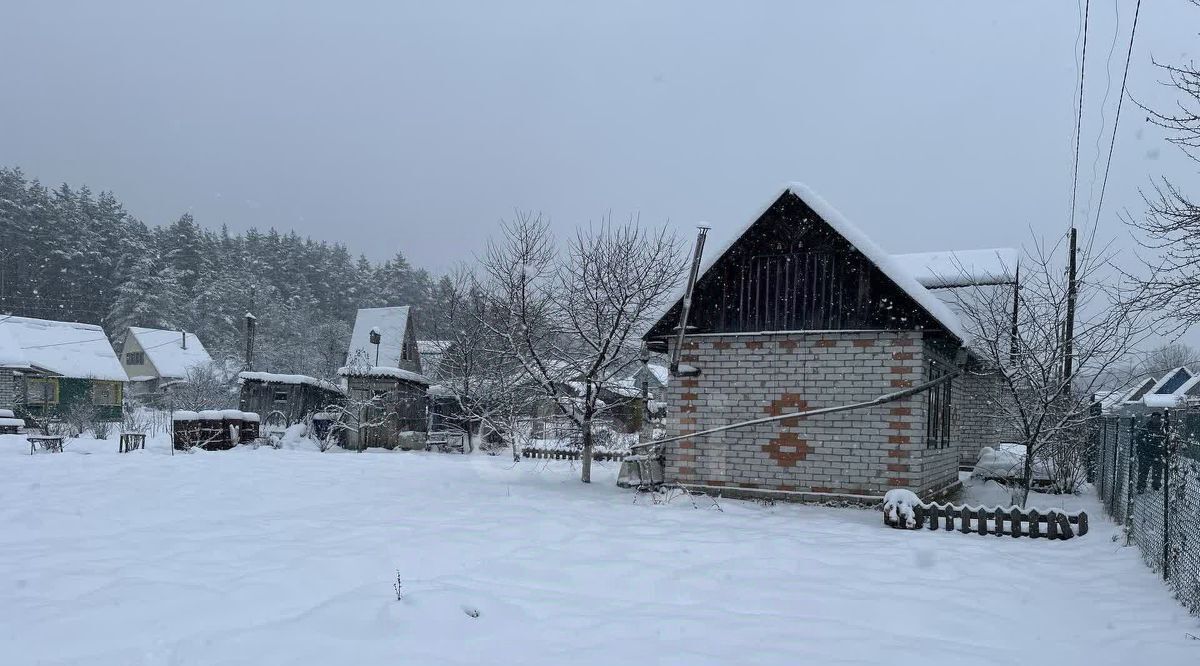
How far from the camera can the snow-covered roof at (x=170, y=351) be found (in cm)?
4338

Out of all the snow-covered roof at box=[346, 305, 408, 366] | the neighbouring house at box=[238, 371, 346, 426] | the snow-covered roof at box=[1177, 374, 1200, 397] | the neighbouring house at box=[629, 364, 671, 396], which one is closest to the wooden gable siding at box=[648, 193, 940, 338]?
the neighbouring house at box=[629, 364, 671, 396]

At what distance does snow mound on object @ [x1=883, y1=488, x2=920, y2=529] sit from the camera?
8.43 m

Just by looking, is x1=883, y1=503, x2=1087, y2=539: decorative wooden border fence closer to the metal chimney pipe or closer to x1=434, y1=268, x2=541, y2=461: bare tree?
the metal chimney pipe

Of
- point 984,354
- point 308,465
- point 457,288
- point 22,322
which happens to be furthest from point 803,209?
point 22,322

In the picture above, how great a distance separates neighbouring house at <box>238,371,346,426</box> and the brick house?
72.5 feet

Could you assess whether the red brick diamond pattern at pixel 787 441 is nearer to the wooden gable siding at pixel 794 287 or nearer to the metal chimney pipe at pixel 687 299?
the wooden gable siding at pixel 794 287

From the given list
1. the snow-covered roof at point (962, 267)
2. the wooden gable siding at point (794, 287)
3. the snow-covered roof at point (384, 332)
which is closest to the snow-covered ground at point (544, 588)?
the wooden gable siding at point (794, 287)

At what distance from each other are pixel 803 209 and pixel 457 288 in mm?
15792

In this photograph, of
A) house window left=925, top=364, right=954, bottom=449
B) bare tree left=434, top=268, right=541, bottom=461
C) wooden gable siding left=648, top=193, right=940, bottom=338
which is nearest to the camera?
wooden gable siding left=648, top=193, right=940, bottom=338

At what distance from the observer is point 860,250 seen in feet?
32.0

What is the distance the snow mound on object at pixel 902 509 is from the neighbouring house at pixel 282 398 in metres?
25.0

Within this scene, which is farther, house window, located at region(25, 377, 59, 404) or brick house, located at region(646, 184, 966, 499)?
house window, located at region(25, 377, 59, 404)

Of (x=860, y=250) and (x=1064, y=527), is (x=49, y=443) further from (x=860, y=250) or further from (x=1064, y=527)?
(x=1064, y=527)

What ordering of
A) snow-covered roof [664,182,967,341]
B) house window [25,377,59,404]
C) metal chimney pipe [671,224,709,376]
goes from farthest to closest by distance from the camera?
house window [25,377,59,404] < metal chimney pipe [671,224,709,376] < snow-covered roof [664,182,967,341]
